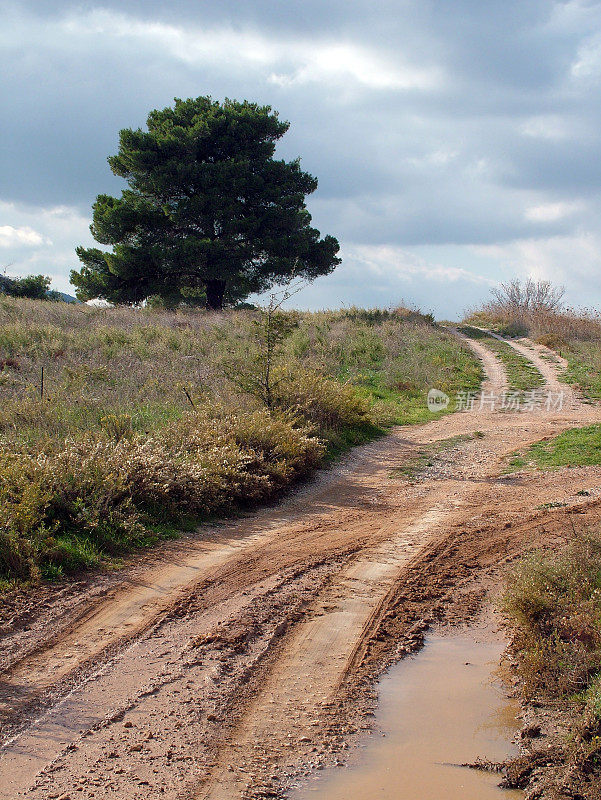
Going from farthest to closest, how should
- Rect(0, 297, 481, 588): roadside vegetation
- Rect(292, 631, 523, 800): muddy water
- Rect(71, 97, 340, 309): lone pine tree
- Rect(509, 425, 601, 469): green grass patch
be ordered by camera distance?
Rect(71, 97, 340, 309): lone pine tree < Rect(509, 425, 601, 469): green grass patch < Rect(0, 297, 481, 588): roadside vegetation < Rect(292, 631, 523, 800): muddy water

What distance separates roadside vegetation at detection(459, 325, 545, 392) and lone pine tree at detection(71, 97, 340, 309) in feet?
26.6

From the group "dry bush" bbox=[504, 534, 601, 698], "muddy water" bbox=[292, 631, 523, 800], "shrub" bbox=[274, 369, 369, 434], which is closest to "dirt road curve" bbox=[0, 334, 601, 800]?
"muddy water" bbox=[292, 631, 523, 800]

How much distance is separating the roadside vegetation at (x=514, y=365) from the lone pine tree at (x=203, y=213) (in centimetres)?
811

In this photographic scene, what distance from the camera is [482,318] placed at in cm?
3869

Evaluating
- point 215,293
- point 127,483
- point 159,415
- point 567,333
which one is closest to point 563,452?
point 159,415

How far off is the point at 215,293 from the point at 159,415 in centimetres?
2186

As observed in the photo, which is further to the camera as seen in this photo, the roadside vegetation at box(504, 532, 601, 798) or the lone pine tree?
the lone pine tree

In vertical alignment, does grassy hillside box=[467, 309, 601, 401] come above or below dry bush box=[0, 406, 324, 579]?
above

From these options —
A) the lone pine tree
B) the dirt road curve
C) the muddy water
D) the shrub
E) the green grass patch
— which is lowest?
the muddy water

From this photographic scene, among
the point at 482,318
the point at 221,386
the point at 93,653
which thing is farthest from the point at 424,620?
the point at 482,318

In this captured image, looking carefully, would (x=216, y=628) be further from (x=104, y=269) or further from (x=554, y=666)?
(x=104, y=269)

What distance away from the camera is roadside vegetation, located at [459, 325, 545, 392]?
20594 millimetres

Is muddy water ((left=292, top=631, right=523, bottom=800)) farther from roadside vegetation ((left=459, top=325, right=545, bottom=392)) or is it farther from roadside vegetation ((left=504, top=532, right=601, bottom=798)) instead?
roadside vegetation ((left=459, top=325, right=545, bottom=392))

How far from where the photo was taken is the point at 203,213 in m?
30.0
